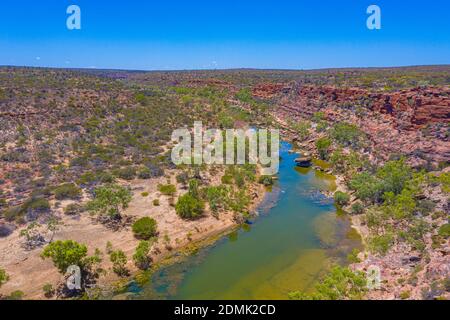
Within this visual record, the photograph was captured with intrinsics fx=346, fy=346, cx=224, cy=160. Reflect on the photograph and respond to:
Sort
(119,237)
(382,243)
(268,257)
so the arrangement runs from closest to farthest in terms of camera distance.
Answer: (382,243)
(268,257)
(119,237)

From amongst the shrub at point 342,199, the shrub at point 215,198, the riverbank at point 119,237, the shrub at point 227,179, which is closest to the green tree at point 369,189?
the shrub at point 342,199

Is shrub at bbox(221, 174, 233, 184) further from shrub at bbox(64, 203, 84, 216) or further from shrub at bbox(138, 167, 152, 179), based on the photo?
shrub at bbox(64, 203, 84, 216)

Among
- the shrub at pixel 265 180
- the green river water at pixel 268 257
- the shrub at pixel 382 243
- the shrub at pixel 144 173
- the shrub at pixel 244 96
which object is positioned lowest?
the green river water at pixel 268 257

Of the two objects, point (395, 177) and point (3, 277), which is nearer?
point (3, 277)

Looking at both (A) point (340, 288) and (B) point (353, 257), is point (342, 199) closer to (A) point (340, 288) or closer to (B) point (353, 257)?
(B) point (353, 257)

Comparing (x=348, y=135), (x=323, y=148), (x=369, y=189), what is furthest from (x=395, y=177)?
(x=348, y=135)

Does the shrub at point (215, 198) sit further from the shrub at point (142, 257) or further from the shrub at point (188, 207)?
the shrub at point (142, 257)

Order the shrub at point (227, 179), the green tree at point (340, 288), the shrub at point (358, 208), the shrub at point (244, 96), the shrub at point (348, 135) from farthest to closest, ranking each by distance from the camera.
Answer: the shrub at point (244, 96), the shrub at point (348, 135), the shrub at point (227, 179), the shrub at point (358, 208), the green tree at point (340, 288)
